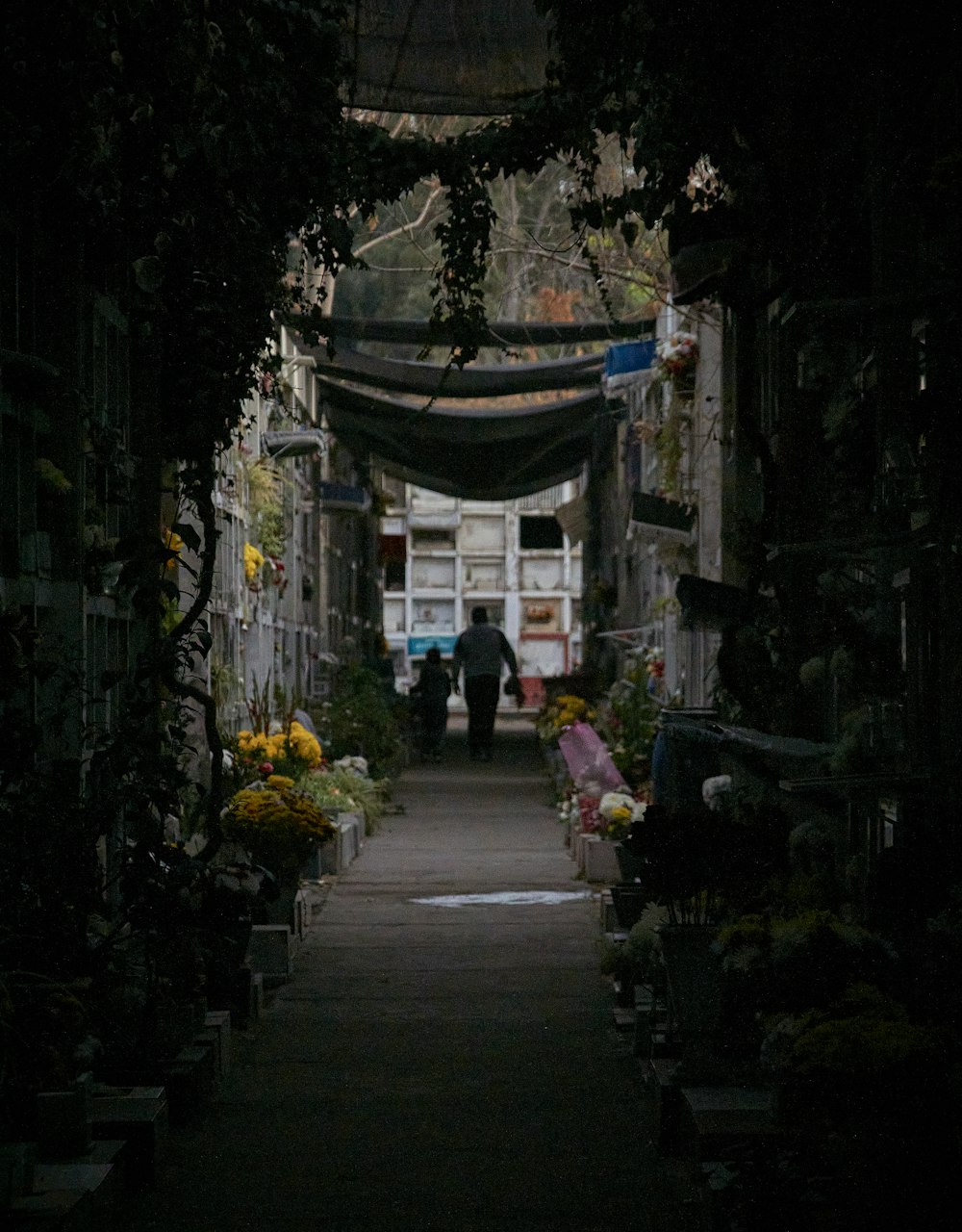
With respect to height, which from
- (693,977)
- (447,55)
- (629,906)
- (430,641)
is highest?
(447,55)

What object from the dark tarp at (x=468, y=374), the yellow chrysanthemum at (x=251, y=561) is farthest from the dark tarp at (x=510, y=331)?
the yellow chrysanthemum at (x=251, y=561)

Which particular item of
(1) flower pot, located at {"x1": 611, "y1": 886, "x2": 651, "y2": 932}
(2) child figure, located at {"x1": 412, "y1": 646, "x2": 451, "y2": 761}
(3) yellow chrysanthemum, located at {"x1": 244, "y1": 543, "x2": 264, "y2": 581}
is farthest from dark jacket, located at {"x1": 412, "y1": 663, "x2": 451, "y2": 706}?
(1) flower pot, located at {"x1": 611, "y1": 886, "x2": 651, "y2": 932}

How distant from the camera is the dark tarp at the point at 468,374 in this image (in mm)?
19125

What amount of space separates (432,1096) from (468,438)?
16286mm

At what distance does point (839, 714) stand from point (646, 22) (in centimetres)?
340

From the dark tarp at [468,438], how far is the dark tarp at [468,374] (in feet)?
1.66

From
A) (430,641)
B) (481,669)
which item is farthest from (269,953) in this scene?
(430,641)

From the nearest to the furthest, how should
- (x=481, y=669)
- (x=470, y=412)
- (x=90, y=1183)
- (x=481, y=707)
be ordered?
(x=90, y=1183), (x=470, y=412), (x=481, y=669), (x=481, y=707)

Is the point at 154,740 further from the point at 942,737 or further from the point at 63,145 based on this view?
the point at 942,737

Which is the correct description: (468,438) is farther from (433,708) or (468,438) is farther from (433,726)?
(433,726)

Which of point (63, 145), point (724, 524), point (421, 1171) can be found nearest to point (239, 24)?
point (63, 145)

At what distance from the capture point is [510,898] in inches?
500

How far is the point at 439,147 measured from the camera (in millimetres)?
9617

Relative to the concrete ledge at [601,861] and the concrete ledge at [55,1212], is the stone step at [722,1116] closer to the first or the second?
the concrete ledge at [55,1212]
